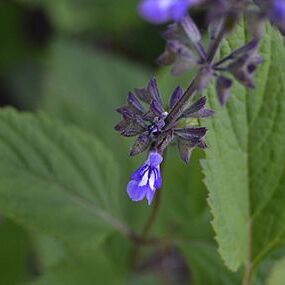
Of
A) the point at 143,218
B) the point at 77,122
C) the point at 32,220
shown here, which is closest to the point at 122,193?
the point at 143,218

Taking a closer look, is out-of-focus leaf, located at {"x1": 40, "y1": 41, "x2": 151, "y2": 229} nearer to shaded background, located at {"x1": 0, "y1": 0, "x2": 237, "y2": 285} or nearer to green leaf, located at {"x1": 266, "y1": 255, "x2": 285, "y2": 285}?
shaded background, located at {"x1": 0, "y1": 0, "x2": 237, "y2": 285}

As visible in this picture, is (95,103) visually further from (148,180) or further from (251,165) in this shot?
(148,180)

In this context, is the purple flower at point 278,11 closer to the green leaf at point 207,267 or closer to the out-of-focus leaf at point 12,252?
the green leaf at point 207,267

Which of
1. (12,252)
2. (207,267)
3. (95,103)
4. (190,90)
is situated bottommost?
(12,252)

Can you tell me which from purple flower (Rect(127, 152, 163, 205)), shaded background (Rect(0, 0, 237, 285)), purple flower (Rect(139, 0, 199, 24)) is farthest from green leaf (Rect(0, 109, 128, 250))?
purple flower (Rect(139, 0, 199, 24))

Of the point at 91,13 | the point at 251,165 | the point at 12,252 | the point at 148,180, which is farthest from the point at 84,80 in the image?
the point at 148,180

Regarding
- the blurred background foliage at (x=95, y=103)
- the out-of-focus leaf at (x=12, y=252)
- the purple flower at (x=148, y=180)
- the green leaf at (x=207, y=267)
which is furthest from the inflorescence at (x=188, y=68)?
the out-of-focus leaf at (x=12, y=252)

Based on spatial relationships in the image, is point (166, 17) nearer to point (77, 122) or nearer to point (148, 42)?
point (77, 122)
